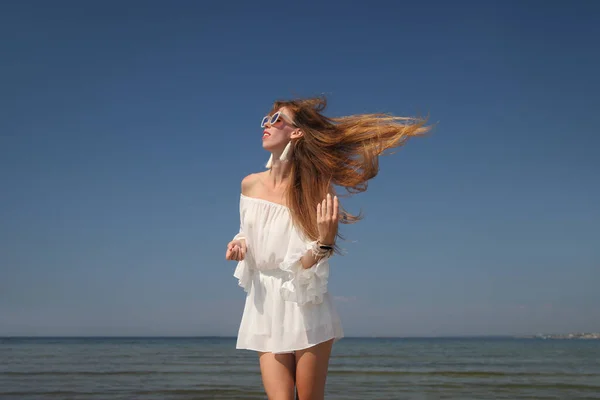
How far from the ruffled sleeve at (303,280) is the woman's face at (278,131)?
621 mm

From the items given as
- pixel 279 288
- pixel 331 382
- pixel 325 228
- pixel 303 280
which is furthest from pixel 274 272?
pixel 331 382

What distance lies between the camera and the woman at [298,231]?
2926 mm

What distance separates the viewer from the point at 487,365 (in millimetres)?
19547

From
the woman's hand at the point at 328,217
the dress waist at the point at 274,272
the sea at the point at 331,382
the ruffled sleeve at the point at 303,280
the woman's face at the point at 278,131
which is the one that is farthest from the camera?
the sea at the point at 331,382

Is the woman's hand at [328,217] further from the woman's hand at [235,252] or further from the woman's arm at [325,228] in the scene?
the woman's hand at [235,252]

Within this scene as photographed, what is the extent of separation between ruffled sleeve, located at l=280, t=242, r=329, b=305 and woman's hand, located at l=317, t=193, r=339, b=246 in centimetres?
14

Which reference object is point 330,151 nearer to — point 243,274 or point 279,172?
point 279,172

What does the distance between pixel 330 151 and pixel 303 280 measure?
0.78 meters

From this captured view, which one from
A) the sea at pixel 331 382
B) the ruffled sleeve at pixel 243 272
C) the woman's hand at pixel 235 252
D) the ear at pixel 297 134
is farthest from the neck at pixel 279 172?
the sea at pixel 331 382

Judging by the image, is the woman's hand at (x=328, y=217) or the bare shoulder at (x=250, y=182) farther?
the bare shoulder at (x=250, y=182)

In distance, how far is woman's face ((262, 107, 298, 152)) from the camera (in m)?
3.18

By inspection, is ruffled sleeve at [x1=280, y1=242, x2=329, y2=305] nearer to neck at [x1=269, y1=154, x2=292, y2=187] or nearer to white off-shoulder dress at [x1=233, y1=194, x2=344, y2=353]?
white off-shoulder dress at [x1=233, y1=194, x2=344, y2=353]

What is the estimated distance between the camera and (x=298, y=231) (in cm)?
303

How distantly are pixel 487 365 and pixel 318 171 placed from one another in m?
18.5
